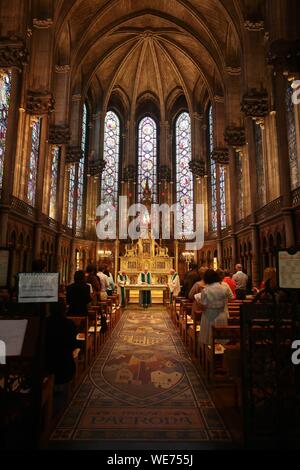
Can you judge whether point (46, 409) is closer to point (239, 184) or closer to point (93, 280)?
point (93, 280)

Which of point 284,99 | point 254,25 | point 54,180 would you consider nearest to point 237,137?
point 254,25

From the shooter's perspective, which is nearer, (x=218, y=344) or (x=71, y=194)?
(x=218, y=344)

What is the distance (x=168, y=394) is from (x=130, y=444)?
5.32ft

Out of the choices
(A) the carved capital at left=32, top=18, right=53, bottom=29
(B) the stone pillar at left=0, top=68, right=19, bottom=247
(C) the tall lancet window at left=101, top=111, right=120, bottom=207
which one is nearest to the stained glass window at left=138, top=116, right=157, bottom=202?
(C) the tall lancet window at left=101, top=111, right=120, bottom=207

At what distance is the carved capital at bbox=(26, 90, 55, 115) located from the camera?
1468cm

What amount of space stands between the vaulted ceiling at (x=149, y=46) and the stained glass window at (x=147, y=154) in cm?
178

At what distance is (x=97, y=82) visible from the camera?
26828 millimetres

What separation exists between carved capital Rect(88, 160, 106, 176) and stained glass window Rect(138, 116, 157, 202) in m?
4.14

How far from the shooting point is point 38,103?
14.7 m

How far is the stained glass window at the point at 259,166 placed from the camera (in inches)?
642

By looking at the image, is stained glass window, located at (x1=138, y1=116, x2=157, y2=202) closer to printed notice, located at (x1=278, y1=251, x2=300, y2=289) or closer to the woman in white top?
the woman in white top

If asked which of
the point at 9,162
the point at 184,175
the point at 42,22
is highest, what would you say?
the point at 42,22

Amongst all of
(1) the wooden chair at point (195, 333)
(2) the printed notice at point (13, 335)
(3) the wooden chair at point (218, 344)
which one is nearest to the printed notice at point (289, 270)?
(3) the wooden chair at point (218, 344)

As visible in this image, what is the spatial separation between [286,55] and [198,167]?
48.3 ft
